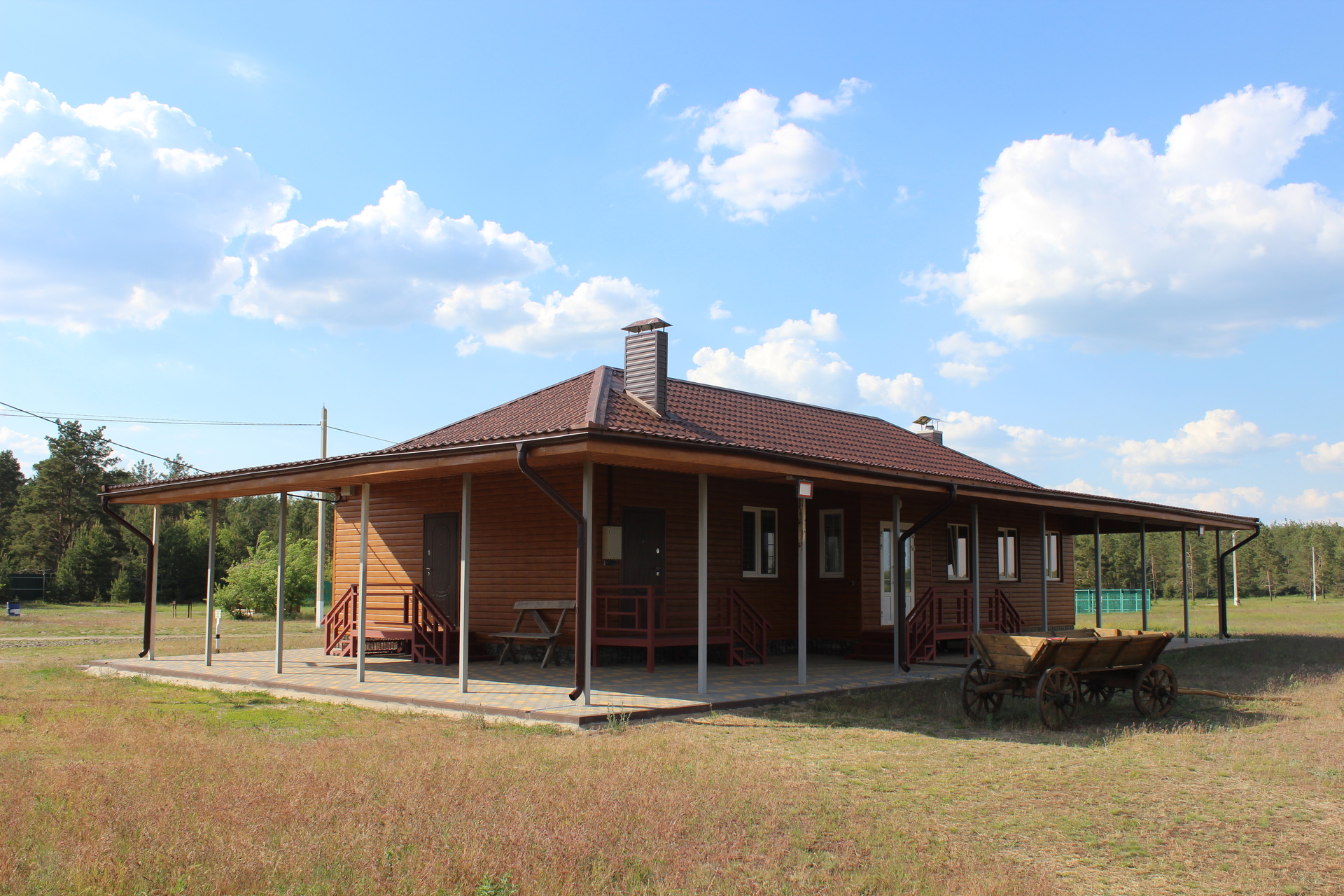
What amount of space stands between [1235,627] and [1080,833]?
86.1 feet

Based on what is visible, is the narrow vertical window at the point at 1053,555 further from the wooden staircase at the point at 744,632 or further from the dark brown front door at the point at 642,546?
the dark brown front door at the point at 642,546

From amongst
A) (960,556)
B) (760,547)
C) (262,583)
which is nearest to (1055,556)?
(960,556)

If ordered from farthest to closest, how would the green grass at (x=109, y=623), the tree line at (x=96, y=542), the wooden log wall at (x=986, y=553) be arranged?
the tree line at (x=96, y=542)
the green grass at (x=109, y=623)
the wooden log wall at (x=986, y=553)

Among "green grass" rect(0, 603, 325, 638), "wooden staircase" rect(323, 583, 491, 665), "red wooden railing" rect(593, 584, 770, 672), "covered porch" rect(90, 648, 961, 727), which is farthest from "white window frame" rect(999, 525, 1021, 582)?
"green grass" rect(0, 603, 325, 638)

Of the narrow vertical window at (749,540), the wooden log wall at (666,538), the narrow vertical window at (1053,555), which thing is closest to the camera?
the wooden log wall at (666,538)

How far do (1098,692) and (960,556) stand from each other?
Result: 8.69 metres

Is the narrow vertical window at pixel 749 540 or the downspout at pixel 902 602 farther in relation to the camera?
the narrow vertical window at pixel 749 540

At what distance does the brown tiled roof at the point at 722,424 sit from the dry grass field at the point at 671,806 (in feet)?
15.8

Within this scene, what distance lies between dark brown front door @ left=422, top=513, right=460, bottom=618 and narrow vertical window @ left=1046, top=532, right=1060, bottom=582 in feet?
41.9

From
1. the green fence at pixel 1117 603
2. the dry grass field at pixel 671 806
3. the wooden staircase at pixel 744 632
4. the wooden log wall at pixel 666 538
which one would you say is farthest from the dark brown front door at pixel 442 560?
the green fence at pixel 1117 603

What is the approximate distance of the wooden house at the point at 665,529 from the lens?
39.9 feet

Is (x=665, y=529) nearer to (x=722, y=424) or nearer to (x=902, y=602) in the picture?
(x=722, y=424)

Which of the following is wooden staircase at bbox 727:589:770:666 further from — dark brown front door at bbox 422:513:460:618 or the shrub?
the shrub

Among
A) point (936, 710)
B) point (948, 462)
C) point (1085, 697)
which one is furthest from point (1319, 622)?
point (936, 710)
